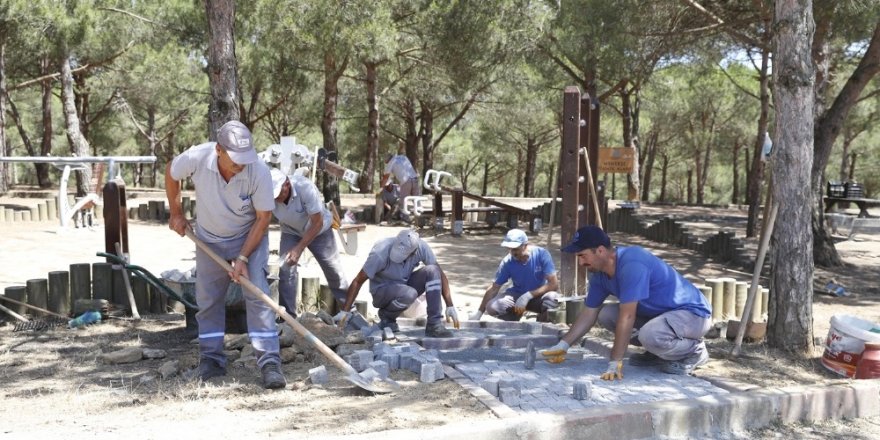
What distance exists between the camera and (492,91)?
21375 millimetres

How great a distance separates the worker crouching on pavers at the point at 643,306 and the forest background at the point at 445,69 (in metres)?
1.23

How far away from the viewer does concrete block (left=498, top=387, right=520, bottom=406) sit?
3838 mm

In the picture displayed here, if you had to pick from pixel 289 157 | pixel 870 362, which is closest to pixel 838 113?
pixel 870 362

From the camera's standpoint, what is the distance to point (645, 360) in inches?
185

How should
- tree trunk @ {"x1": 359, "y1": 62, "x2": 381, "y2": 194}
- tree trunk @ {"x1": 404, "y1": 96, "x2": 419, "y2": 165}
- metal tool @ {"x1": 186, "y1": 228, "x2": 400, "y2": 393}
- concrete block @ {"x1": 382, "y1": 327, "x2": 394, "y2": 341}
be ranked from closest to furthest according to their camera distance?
metal tool @ {"x1": 186, "y1": 228, "x2": 400, "y2": 393}
concrete block @ {"x1": 382, "y1": 327, "x2": 394, "y2": 341}
tree trunk @ {"x1": 359, "y1": 62, "x2": 381, "y2": 194}
tree trunk @ {"x1": 404, "y1": 96, "x2": 419, "y2": 165}

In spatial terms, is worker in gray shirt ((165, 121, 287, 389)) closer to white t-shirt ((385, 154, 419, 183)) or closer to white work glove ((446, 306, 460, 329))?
white work glove ((446, 306, 460, 329))

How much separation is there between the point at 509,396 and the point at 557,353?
873 mm

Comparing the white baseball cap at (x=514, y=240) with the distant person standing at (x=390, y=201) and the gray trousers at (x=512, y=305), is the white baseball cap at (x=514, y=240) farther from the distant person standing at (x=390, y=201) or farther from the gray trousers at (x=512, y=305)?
the distant person standing at (x=390, y=201)

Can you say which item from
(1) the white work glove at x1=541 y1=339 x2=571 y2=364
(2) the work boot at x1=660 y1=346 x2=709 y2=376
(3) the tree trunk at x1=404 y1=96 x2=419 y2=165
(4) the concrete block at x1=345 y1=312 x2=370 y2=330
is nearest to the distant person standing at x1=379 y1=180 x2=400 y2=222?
(3) the tree trunk at x1=404 y1=96 x2=419 y2=165

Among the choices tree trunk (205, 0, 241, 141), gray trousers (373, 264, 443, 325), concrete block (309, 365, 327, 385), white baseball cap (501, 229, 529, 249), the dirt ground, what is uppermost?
tree trunk (205, 0, 241, 141)

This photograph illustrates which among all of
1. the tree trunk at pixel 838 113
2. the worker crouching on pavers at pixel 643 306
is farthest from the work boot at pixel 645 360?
the tree trunk at pixel 838 113

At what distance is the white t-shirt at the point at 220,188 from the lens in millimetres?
4141

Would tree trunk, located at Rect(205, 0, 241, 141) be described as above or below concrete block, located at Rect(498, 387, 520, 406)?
above

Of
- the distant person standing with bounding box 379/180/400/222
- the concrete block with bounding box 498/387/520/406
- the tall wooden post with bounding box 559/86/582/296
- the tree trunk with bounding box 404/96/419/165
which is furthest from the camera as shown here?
the tree trunk with bounding box 404/96/419/165
